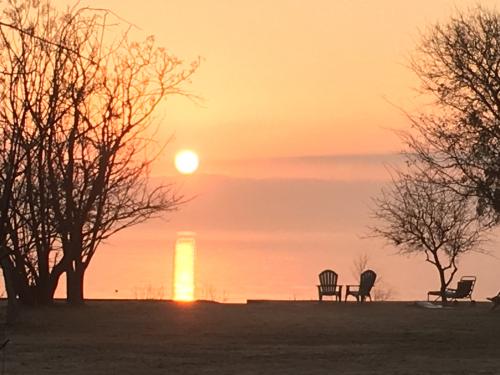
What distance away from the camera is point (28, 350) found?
15.6 metres

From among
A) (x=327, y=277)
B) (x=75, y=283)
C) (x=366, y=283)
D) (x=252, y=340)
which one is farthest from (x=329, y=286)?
(x=252, y=340)

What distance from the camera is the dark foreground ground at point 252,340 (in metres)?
13.8

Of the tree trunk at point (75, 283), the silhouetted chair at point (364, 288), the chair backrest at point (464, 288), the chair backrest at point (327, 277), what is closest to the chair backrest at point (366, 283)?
the silhouetted chair at point (364, 288)

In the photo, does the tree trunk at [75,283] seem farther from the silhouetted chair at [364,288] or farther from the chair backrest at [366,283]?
the chair backrest at [366,283]

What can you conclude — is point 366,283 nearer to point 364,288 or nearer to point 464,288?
point 364,288

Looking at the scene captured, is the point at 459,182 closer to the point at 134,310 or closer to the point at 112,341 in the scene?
the point at 134,310

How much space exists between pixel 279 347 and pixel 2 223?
10.5 metres

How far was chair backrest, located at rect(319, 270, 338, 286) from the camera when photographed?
29.0 m

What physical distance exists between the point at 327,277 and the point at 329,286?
10.6 inches

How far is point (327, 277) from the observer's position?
29.1 metres

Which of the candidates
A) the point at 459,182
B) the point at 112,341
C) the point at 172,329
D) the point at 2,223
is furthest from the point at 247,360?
the point at 459,182

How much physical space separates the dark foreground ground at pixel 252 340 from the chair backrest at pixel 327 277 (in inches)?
162

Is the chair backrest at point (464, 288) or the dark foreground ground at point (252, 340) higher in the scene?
the chair backrest at point (464, 288)

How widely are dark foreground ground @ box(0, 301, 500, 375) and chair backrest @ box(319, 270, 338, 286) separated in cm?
410
